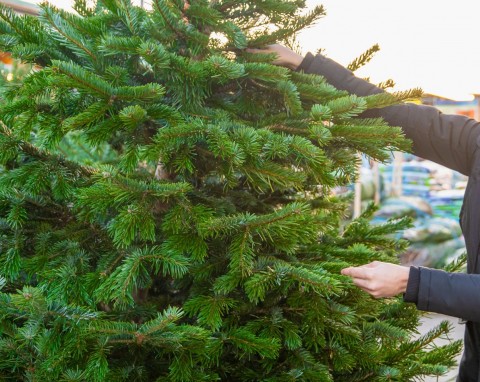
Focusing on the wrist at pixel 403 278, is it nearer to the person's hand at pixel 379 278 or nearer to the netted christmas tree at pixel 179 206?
the person's hand at pixel 379 278

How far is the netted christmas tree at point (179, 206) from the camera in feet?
3.16

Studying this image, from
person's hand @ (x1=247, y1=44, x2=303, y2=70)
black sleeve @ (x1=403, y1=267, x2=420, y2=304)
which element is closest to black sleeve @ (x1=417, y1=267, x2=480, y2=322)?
black sleeve @ (x1=403, y1=267, x2=420, y2=304)

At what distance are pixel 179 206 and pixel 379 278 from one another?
0.43 meters

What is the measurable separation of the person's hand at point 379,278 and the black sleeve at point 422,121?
45 cm

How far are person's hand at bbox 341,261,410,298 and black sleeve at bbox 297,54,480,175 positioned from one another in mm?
449

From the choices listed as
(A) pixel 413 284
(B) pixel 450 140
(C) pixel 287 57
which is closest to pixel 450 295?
(A) pixel 413 284

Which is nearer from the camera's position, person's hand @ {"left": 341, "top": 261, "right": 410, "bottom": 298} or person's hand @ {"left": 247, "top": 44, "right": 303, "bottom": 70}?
person's hand @ {"left": 341, "top": 261, "right": 410, "bottom": 298}

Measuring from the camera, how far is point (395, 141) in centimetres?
118

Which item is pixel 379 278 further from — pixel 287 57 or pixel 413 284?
pixel 287 57

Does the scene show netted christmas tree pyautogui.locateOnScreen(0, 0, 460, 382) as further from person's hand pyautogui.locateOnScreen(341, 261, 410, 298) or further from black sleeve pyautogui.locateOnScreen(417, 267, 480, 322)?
black sleeve pyautogui.locateOnScreen(417, 267, 480, 322)

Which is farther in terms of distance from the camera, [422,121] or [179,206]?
[422,121]

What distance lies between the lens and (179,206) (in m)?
1.02

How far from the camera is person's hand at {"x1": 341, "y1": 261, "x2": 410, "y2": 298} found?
1.07m

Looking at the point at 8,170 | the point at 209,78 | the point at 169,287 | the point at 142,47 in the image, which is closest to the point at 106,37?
the point at 142,47
